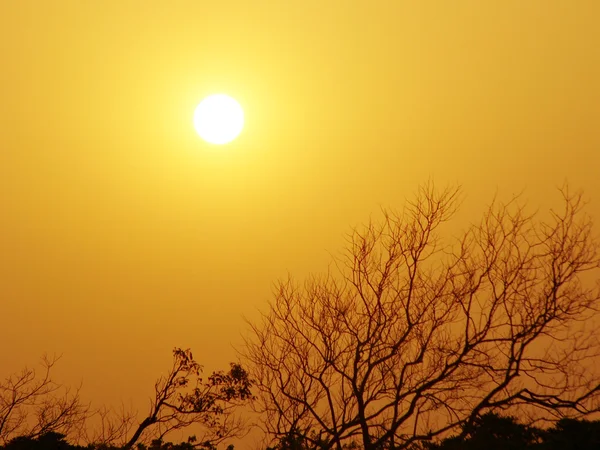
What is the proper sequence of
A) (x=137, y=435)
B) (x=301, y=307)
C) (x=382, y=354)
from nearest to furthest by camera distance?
1. (x=382, y=354)
2. (x=301, y=307)
3. (x=137, y=435)

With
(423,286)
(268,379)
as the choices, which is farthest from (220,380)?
(423,286)

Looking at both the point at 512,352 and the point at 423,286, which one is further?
the point at 423,286

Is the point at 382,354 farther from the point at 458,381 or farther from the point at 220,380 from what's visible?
the point at 220,380

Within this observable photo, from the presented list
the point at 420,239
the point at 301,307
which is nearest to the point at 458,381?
the point at 420,239

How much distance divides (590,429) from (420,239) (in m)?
4.33

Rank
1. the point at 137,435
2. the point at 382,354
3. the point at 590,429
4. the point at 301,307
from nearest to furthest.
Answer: the point at 590,429
the point at 382,354
the point at 301,307
the point at 137,435

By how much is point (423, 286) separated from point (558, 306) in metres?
2.36

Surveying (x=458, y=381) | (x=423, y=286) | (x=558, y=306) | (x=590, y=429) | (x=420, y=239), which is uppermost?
(x=420, y=239)

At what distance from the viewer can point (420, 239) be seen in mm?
11430

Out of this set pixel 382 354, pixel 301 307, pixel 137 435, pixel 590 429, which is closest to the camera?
pixel 590 429

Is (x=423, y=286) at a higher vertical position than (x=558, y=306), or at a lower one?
higher

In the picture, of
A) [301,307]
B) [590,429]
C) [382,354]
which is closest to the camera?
[590,429]

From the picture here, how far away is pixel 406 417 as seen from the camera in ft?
35.0

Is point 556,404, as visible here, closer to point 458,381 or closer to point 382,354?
point 458,381
